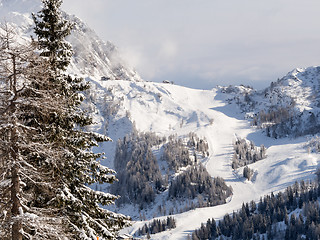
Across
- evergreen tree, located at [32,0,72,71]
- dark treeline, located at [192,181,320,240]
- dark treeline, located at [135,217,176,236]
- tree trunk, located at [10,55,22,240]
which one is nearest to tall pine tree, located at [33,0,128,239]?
evergreen tree, located at [32,0,72,71]

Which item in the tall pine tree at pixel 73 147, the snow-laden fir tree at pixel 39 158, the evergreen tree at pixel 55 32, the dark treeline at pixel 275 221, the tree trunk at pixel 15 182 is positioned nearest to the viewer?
the tree trunk at pixel 15 182

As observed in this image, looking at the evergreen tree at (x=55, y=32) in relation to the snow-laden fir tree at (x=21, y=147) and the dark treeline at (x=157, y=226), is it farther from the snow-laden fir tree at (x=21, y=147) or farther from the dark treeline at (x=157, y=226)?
the dark treeline at (x=157, y=226)

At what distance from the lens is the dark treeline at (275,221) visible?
147 m

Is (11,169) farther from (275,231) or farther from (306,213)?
(306,213)

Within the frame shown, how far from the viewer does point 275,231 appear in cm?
15138

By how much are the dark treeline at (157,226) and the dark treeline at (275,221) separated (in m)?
19.8

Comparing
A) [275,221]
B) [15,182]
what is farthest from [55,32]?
[275,221]

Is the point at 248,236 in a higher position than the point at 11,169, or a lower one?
lower

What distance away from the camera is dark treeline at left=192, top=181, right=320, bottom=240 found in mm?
146875

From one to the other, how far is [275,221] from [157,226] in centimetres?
6494

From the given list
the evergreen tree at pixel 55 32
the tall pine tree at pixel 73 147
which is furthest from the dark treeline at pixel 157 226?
the evergreen tree at pixel 55 32

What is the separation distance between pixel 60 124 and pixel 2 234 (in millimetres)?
5127

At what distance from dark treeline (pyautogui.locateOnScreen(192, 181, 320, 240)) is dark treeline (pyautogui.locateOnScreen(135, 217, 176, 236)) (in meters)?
19.8

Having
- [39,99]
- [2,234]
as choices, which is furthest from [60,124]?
[2,234]
